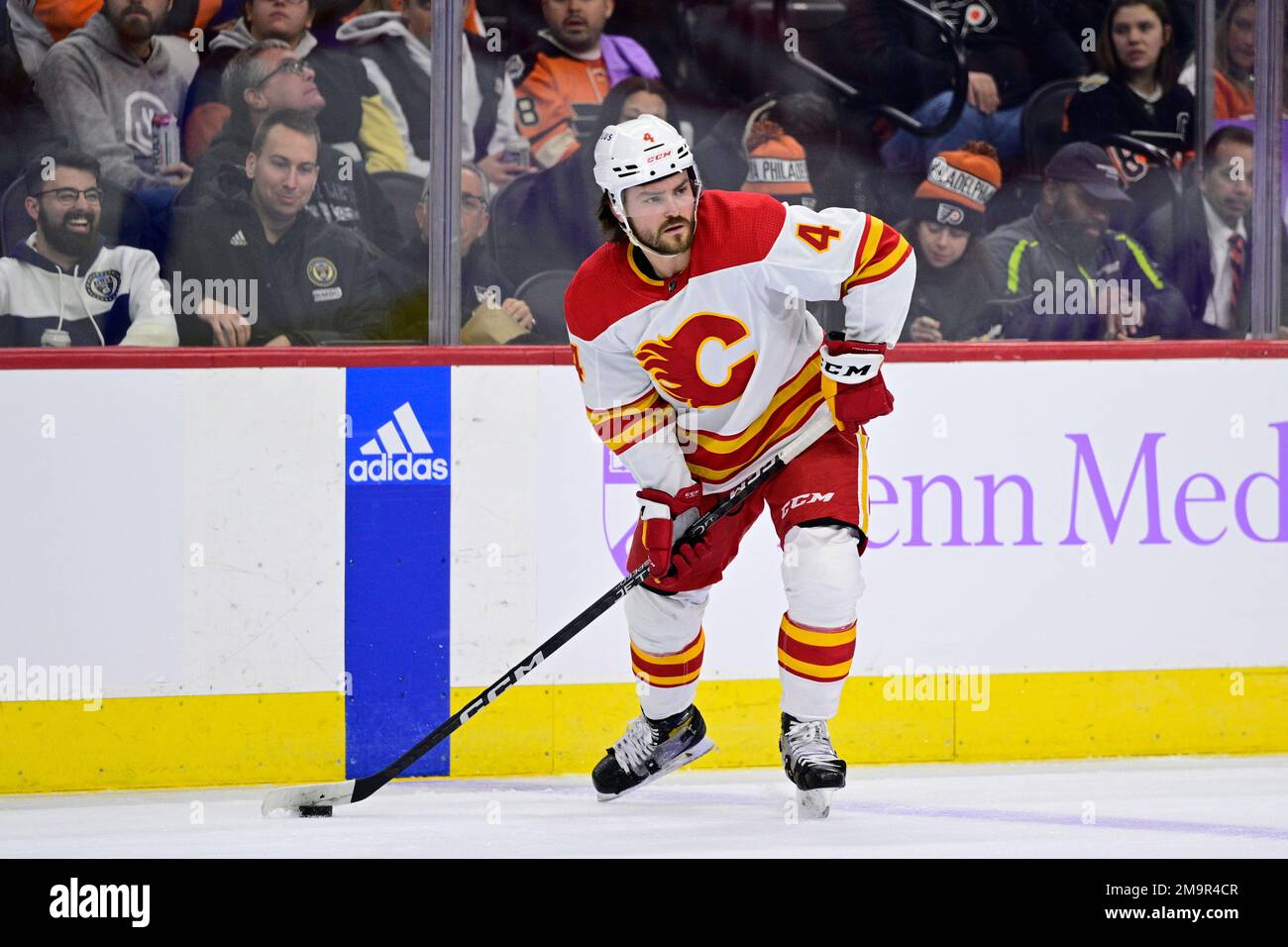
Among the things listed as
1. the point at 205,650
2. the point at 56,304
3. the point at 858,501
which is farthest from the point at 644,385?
the point at 56,304

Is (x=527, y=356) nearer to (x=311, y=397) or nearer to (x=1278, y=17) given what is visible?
(x=311, y=397)

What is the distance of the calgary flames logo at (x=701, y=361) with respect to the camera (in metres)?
2.69

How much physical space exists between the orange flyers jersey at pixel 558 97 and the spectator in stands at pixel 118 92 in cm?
82

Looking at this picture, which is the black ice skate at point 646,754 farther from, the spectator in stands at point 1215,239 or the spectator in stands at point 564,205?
the spectator in stands at point 1215,239

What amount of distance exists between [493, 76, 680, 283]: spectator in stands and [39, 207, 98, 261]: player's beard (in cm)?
93

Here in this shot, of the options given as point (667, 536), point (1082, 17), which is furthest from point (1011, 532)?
point (1082, 17)

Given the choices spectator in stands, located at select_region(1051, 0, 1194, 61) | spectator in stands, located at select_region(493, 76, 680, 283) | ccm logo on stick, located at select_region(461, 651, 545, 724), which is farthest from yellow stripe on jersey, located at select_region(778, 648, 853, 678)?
spectator in stands, located at select_region(1051, 0, 1194, 61)

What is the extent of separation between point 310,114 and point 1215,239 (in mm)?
2218

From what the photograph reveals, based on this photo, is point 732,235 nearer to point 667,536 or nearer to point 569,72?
point 667,536

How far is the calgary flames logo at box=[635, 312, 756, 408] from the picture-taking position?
2.69 m

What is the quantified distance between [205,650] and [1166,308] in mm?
2404

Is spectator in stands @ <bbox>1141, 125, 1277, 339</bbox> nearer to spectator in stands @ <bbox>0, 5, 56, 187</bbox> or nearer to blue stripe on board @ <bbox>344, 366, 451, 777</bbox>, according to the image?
blue stripe on board @ <bbox>344, 366, 451, 777</bbox>

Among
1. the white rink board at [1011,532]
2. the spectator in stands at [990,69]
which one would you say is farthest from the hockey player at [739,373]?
the spectator in stands at [990,69]

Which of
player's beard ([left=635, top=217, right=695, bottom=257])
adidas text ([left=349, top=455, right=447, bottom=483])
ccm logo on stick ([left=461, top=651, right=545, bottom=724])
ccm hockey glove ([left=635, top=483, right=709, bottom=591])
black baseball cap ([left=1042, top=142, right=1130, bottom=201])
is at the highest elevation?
black baseball cap ([left=1042, top=142, right=1130, bottom=201])
